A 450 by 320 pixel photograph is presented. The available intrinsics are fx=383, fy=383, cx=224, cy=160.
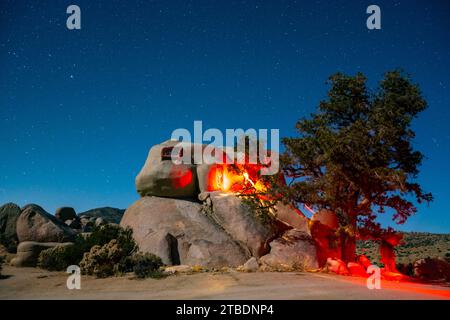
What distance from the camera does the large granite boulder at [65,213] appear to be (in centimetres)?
4126

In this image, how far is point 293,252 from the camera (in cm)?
2041

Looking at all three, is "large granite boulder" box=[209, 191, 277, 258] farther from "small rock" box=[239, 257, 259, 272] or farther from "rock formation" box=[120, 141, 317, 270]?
"small rock" box=[239, 257, 259, 272]

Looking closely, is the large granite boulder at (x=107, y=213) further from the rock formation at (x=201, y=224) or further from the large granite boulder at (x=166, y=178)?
the rock formation at (x=201, y=224)

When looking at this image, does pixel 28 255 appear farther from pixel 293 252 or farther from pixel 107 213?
pixel 107 213

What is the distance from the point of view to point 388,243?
68.8 ft

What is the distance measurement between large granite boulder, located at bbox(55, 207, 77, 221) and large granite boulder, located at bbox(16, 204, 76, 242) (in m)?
12.2

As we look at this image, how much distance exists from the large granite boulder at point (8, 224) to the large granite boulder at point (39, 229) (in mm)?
2769

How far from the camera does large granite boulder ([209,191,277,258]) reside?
2136cm

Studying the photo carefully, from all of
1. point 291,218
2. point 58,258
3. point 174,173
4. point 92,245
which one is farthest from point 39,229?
point 291,218

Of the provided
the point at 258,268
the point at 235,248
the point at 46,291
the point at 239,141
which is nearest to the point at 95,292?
the point at 46,291

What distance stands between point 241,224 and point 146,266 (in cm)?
703

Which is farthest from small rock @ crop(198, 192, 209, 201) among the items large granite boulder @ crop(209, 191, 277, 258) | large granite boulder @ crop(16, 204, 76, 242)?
large granite boulder @ crop(16, 204, 76, 242)

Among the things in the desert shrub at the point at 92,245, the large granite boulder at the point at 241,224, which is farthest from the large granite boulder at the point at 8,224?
the large granite boulder at the point at 241,224
